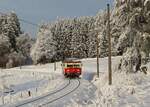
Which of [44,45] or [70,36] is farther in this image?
[70,36]

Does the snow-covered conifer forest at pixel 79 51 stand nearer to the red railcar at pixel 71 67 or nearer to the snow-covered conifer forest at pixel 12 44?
the snow-covered conifer forest at pixel 12 44

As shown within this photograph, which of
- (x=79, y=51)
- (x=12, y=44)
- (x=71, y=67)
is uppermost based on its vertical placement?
(x=12, y=44)

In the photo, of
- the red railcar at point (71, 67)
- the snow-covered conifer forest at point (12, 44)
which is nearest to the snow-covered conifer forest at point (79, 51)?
the snow-covered conifer forest at point (12, 44)

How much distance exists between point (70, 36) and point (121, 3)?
103899 millimetres

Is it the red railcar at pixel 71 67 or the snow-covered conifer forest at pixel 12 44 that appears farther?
the snow-covered conifer forest at pixel 12 44

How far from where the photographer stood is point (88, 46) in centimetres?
12838

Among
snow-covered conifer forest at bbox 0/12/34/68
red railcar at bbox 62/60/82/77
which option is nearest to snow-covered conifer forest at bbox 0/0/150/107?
snow-covered conifer forest at bbox 0/12/34/68

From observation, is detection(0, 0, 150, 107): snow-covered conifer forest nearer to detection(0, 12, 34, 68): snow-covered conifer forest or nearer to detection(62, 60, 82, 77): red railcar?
detection(0, 12, 34, 68): snow-covered conifer forest

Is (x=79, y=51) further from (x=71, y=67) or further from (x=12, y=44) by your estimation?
(x=71, y=67)

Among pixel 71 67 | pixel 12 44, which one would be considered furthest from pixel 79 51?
pixel 71 67

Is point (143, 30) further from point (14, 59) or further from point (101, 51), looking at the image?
point (14, 59)

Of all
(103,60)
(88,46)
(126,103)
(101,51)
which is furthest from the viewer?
(88,46)

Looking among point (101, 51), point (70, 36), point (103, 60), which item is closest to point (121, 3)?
point (103, 60)

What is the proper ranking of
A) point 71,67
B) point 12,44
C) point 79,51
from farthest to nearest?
point 12,44, point 79,51, point 71,67
